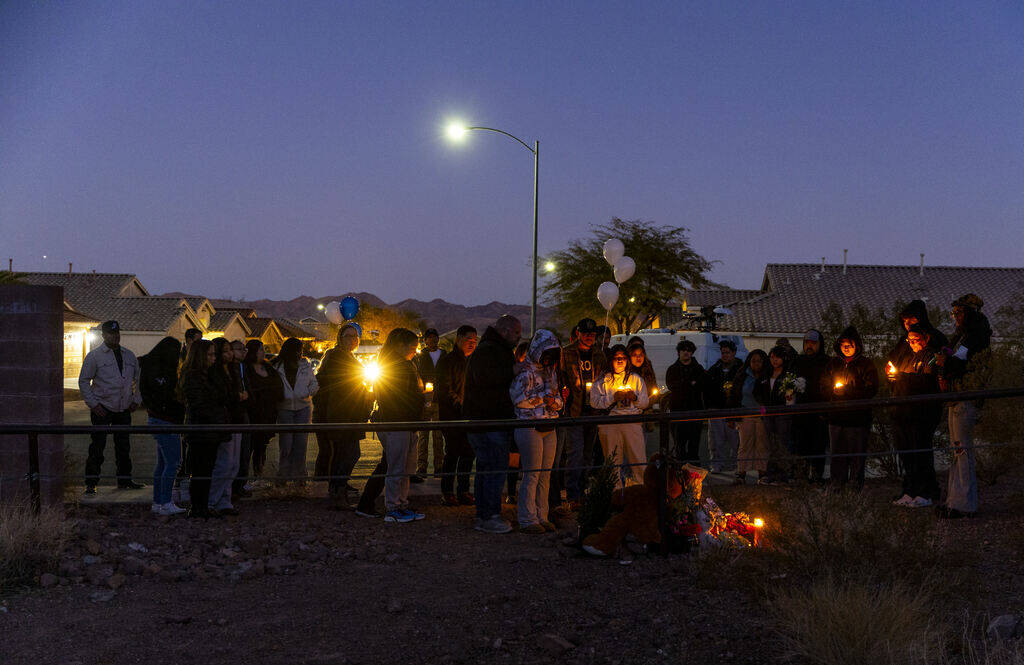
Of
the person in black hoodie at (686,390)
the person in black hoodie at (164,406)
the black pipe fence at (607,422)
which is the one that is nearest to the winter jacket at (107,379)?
the person in black hoodie at (164,406)

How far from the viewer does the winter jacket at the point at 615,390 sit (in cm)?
820

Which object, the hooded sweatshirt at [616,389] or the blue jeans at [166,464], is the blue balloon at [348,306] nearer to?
the blue jeans at [166,464]

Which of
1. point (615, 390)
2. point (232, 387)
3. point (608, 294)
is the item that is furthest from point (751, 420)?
point (232, 387)

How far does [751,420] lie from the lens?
10.6 meters

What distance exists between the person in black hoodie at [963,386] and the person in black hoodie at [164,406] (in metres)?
6.58

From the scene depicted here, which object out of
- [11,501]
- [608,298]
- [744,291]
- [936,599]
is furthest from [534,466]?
[744,291]

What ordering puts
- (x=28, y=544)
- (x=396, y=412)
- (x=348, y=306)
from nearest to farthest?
1. (x=28, y=544)
2. (x=396, y=412)
3. (x=348, y=306)

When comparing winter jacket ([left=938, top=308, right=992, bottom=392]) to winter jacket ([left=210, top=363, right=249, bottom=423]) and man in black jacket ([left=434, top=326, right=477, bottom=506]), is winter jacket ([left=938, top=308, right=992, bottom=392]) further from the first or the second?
winter jacket ([left=210, top=363, right=249, bottom=423])

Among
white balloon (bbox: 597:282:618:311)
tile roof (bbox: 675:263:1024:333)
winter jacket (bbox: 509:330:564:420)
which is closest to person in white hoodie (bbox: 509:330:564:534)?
winter jacket (bbox: 509:330:564:420)

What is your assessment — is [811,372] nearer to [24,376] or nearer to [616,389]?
[616,389]

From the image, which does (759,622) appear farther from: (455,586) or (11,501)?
(11,501)

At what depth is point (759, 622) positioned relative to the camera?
442 centimetres

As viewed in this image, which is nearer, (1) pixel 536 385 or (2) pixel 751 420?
(1) pixel 536 385

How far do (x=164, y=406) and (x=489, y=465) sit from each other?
10.9ft
